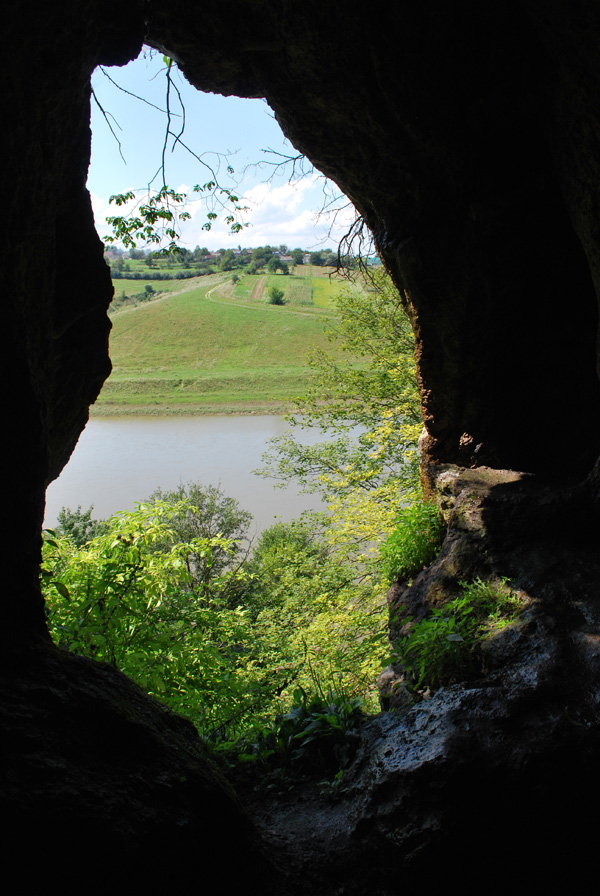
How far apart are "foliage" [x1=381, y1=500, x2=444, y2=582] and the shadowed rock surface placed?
307mm

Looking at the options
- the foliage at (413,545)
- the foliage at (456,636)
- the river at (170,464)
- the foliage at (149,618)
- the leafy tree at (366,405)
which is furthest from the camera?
the river at (170,464)

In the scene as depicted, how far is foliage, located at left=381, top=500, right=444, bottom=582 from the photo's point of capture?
229 inches

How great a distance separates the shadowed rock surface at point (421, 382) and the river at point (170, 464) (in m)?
19.9

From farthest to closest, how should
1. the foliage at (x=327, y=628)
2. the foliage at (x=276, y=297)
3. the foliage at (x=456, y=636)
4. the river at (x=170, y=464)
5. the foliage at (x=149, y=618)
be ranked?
the foliage at (x=276, y=297) < the river at (x=170, y=464) < the foliage at (x=327, y=628) < the foliage at (x=149, y=618) < the foliage at (x=456, y=636)

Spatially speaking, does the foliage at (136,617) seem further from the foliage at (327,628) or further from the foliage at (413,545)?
the foliage at (327,628)

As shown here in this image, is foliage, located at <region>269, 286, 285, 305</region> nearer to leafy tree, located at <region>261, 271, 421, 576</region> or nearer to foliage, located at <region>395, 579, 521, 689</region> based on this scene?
leafy tree, located at <region>261, 271, 421, 576</region>

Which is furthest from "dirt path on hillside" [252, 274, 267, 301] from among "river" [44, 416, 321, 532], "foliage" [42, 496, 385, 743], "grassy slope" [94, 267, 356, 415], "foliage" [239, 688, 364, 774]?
"foliage" [239, 688, 364, 774]

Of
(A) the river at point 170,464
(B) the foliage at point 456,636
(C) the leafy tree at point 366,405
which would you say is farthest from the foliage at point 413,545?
(A) the river at point 170,464

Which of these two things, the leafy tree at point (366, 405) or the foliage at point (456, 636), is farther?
the leafy tree at point (366, 405)

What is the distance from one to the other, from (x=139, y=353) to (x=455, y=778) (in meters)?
51.1

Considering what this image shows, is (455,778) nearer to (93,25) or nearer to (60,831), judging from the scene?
(60,831)

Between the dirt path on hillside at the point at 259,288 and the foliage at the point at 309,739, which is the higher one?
the dirt path on hillside at the point at 259,288

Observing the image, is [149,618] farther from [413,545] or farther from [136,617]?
[413,545]

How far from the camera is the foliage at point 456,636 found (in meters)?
3.63
